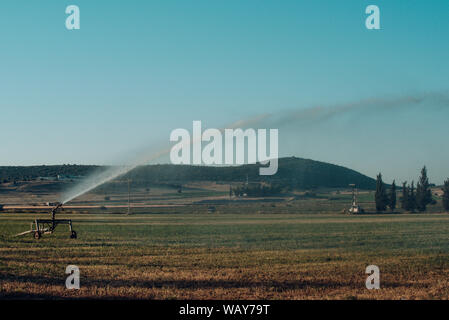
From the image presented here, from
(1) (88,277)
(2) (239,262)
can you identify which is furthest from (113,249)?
(1) (88,277)

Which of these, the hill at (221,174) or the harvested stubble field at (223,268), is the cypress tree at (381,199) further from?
the harvested stubble field at (223,268)

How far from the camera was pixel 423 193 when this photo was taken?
419ft

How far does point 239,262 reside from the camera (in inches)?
Answer: 971

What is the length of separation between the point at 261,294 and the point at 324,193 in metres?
157

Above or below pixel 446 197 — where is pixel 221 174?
above

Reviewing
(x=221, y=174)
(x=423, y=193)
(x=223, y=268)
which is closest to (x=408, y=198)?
(x=423, y=193)

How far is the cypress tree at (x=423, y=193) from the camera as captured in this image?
126m

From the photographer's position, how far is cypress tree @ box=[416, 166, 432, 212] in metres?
126
